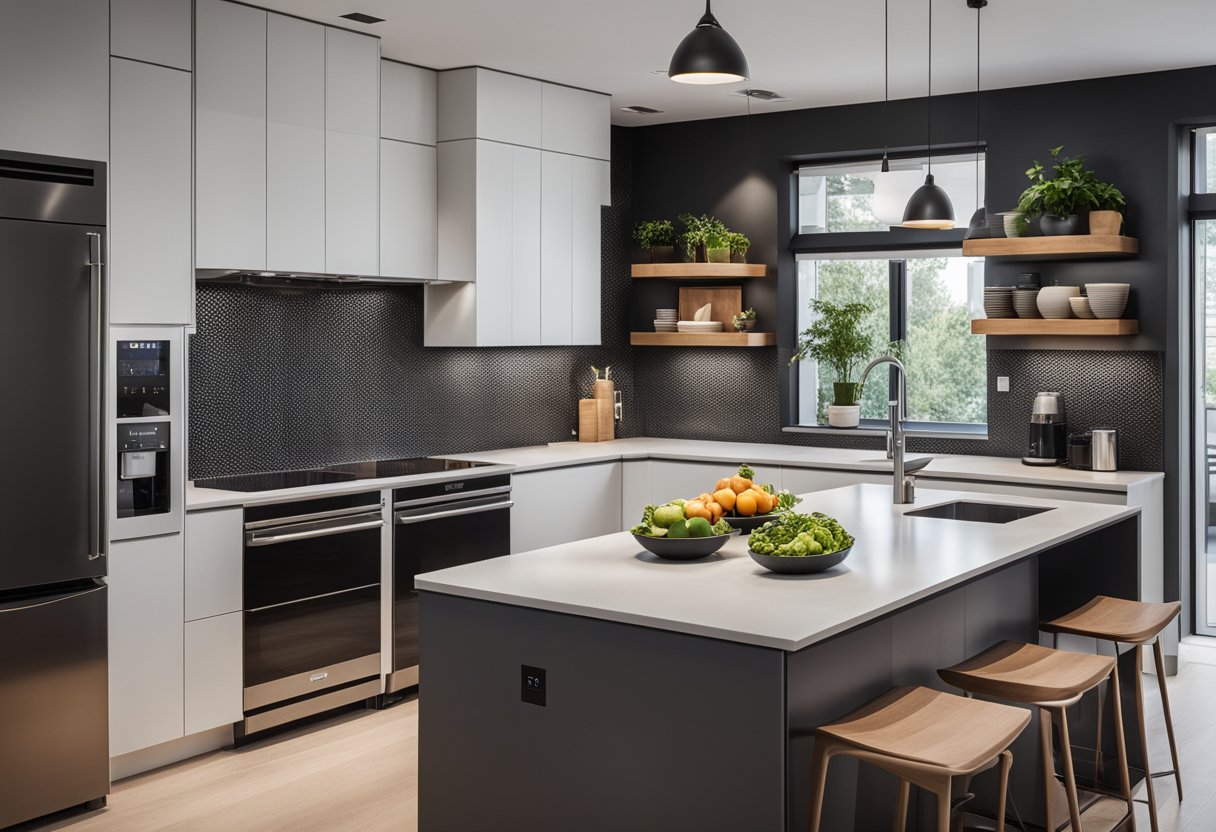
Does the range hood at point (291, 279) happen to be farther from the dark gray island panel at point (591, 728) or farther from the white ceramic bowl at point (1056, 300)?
the white ceramic bowl at point (1056, 300)

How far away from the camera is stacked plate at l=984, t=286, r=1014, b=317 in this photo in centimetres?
603

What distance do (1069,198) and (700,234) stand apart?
80.7 inches

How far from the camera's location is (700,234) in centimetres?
694

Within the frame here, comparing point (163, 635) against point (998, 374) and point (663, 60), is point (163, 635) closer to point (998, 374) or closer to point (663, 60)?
point (663, 60)

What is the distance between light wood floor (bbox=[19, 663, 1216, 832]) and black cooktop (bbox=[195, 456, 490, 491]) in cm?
99

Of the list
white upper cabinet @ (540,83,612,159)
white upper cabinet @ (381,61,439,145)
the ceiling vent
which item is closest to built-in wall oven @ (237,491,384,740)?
white upper cabinet @ (381,61,439,145)

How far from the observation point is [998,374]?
630cm

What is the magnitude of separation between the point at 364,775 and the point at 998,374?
12.5 feet

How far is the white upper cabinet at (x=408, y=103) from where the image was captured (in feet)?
18.2

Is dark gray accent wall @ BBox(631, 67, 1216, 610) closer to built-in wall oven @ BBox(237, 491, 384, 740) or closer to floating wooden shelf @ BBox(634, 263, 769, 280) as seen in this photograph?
floating wooden shelf @ BBox(634, 263, 769, 280)

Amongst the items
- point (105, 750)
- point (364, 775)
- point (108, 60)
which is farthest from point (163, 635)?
point (108, 60)

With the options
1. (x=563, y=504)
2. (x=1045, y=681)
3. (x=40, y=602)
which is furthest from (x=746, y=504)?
(x=563, y=504)

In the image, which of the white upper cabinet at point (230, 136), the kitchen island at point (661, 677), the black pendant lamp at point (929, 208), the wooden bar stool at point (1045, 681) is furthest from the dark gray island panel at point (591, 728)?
the black pendant lamp at point (929, 208)

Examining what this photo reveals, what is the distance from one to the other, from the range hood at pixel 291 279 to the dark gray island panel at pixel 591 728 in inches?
91.9
